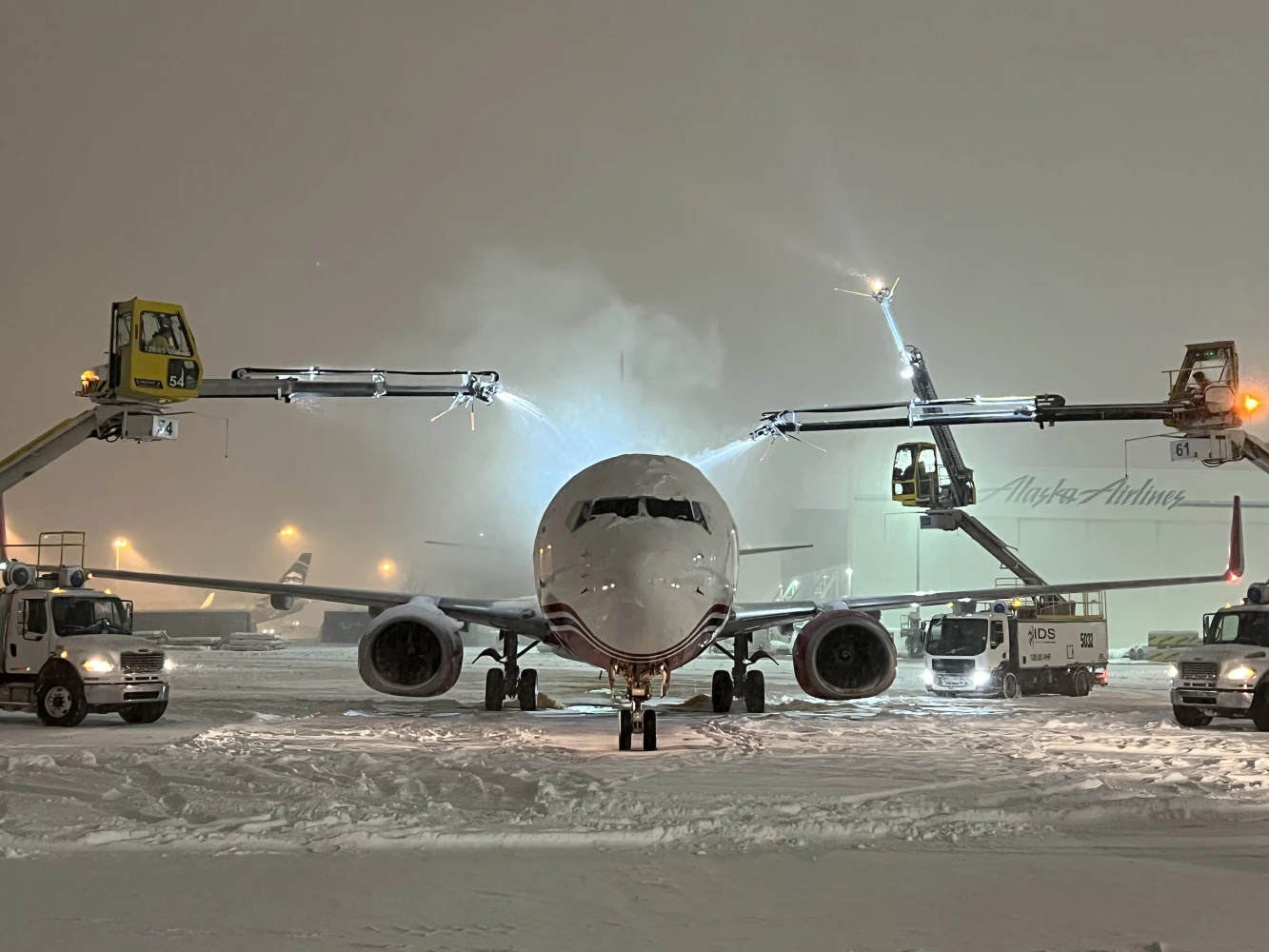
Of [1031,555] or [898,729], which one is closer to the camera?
[898,729]

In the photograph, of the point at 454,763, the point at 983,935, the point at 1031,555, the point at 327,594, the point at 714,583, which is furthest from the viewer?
the point at 1031,555

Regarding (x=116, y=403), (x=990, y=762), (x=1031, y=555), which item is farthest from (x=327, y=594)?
(x=1031, y=555)

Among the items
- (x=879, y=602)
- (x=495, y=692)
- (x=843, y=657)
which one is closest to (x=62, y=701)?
(x=495, y=692)

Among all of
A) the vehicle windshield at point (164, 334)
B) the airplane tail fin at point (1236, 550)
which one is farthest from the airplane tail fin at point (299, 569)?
the airplane tail fin at point (1236, 550)

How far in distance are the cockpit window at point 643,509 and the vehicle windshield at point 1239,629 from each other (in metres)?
9.82

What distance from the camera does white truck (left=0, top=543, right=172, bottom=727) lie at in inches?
680

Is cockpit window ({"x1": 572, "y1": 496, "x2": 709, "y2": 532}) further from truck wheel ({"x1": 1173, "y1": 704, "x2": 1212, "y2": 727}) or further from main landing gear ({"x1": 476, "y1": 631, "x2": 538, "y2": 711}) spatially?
truck wheel ({"x1": 1173, "y1": 704, "x2": 1212, "y2": 727})

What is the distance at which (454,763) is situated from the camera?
471 inches

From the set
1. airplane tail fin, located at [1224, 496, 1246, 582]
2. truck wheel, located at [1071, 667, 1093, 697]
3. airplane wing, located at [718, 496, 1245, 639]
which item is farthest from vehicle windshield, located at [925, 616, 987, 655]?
airplane tail fin, located at [1224, 496, 1246, 582]

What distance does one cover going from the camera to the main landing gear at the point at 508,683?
66.0 feet

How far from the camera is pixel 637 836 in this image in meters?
8.30

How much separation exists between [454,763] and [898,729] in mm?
7620

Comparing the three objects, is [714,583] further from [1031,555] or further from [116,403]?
[1031,555]

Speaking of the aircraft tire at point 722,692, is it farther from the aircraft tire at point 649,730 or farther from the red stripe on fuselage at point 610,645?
the aircraft tire at point 649,730
